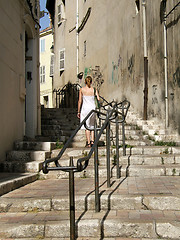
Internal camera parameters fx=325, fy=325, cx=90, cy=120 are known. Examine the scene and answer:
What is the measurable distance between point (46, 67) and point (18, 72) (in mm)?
22669

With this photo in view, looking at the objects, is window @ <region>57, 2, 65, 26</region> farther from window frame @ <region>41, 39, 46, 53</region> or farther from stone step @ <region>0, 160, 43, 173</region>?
stone step @ <region>0, 160, 43, 173</region>

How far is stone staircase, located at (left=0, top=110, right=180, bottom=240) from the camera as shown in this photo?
3.30m

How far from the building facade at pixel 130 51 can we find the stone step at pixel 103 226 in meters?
4.16

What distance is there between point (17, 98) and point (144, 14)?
188 inches

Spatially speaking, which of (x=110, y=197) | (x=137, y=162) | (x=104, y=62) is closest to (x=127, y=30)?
(x=104, y=62)

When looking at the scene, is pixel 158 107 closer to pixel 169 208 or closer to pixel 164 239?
pixel 169 208

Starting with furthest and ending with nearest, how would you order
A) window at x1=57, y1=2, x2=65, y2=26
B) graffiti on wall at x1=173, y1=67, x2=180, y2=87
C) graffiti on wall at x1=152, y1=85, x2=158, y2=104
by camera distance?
window at x1=57, y1=2, x2=65, y2=26 → graffiti on wall at x1=152, y1=85, x2=158, y2=104 → graffiti on wall at x1=173, y1=67, x2=180, y2=87

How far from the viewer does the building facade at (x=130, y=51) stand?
301 inches

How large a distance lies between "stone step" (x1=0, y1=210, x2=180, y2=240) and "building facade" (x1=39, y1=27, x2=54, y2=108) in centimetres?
2426

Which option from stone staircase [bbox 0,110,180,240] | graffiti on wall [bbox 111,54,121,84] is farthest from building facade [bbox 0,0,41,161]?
graffiti on wall [bbox 111,54,121,84]

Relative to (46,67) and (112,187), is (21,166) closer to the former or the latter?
(112,187)

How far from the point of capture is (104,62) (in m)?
13.5

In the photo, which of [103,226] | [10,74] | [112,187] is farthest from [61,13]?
[103,226]

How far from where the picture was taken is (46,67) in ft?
96.1
